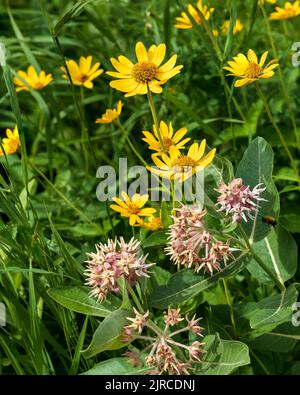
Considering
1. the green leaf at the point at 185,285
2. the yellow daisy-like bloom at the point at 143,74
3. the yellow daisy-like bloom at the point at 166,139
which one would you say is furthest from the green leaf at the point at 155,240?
the yellow daisy-like bloom at the point at 143,74

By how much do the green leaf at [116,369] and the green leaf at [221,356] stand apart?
0.42 feet

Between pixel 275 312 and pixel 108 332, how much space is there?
0.38 metres

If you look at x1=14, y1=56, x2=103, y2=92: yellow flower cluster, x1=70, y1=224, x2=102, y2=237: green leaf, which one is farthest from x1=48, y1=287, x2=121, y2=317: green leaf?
x1=14, y1=56, x2=103, y2=92: yellow flower cluster

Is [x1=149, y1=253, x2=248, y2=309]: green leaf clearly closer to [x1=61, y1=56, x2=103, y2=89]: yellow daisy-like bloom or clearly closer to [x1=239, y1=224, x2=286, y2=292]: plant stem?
[x1=239, y1=224, x2=286, y2=292]: plant stem

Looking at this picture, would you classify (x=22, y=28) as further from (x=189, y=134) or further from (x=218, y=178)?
(x=218, y=178)

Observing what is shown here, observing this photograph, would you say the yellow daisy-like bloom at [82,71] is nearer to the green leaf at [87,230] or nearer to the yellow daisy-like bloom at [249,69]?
the green leaf at [87,230]

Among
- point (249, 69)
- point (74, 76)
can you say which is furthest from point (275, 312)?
point (74, 76)

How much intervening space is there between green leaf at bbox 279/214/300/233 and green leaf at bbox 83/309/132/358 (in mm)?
706

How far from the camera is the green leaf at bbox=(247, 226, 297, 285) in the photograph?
1631mm

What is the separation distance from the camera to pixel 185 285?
4.91 feet

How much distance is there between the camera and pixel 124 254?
4.62 feet

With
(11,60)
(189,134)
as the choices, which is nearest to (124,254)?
(189,134)

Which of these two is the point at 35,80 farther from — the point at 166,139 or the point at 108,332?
the point at 108,332

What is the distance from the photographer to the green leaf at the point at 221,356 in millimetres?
1364
